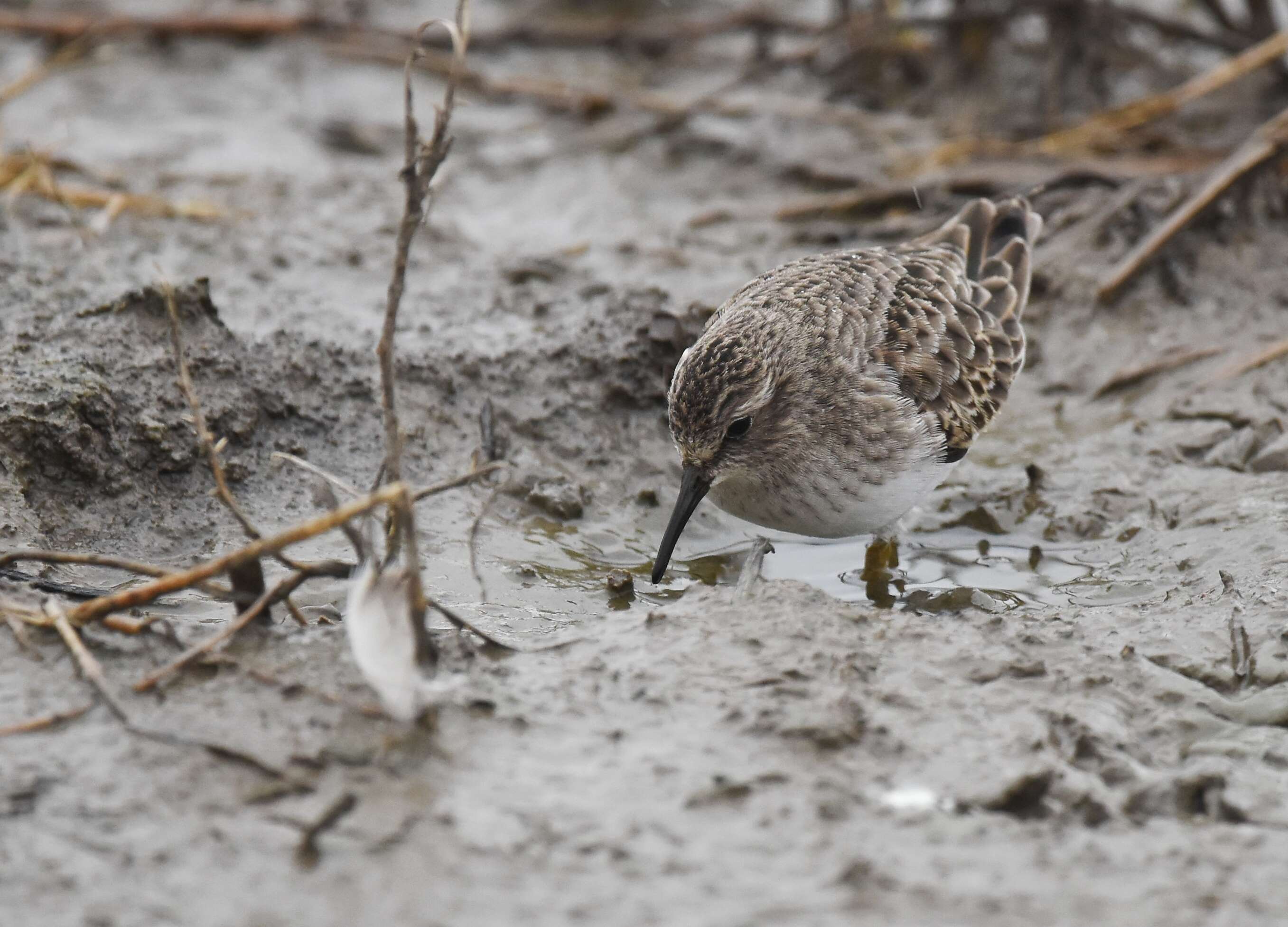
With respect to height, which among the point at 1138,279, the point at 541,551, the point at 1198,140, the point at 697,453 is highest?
the point at 1198,140

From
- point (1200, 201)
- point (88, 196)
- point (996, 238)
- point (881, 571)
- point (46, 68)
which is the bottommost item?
point (881, 571)

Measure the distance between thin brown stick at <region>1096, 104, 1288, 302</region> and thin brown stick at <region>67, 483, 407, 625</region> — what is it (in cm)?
481

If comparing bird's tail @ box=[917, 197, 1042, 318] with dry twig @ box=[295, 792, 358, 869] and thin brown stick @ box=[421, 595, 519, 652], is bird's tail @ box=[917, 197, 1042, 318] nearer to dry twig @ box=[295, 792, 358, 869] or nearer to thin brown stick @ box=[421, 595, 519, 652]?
thin brown stick @ box=[421, 595, 519, 652]

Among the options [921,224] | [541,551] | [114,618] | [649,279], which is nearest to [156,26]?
[649,279]

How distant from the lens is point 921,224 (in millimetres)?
7883

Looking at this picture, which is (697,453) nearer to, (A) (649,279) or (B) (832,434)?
(B) (832,434)

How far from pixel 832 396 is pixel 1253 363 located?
7.73 ft

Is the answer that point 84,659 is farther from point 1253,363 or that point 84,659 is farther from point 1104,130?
point 1104,130

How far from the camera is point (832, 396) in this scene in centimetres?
552

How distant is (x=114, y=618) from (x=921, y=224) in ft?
17.4

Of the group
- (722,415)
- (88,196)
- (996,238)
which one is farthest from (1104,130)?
(88,196)

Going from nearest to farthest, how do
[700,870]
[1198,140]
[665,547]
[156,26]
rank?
[700,870]
[665,547]
[1198,140]
[156,26]

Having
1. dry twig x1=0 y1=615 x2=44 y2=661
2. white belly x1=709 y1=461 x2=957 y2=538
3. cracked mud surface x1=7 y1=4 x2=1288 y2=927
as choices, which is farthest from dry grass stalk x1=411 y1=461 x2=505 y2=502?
white belly x1=709 y1=461 x2=957 y2=538

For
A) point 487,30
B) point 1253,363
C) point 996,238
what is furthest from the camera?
point 487,30
